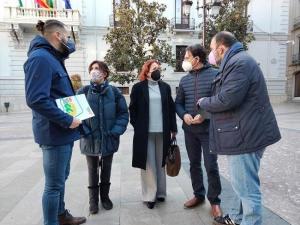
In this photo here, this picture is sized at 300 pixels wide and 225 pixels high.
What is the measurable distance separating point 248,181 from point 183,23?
76.6 feet

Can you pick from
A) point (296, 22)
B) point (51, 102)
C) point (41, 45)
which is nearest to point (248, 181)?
point (51, 102)

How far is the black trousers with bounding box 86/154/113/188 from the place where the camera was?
12.4 ft

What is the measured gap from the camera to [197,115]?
3539 mm

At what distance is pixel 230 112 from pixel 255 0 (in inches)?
1029

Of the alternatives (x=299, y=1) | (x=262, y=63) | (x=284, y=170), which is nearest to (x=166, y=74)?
(x=262, y=63)

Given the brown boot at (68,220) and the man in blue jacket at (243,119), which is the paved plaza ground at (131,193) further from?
the man in blue jacket at (243,119)

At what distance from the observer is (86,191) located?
4.61 metres

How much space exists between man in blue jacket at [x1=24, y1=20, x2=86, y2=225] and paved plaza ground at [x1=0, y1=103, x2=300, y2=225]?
856 millimetres

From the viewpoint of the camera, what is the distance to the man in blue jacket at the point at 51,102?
2.64 m

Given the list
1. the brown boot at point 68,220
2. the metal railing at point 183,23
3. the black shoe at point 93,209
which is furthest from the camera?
the metal railing at point 183,23

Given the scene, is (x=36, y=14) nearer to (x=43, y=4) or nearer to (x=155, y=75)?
(x=43, y=4)

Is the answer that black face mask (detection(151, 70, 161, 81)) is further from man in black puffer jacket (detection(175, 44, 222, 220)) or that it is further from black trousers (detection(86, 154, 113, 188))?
black trousers (detection(86, 154, 113, 188))

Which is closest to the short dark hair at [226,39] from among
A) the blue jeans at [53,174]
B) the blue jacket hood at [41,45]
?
the blue jacket hood at [41,45]

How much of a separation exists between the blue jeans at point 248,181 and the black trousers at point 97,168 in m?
1.61
